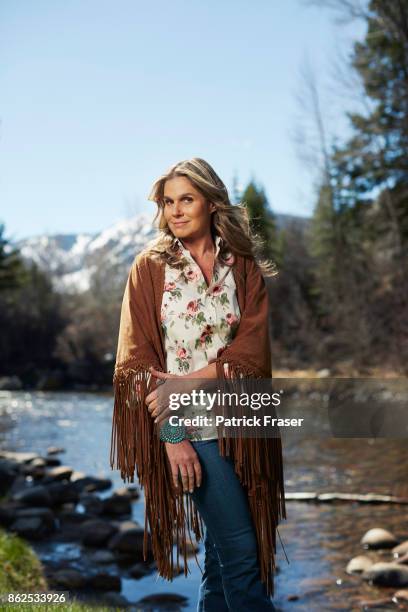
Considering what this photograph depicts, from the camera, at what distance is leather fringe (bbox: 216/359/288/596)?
7.77 ft

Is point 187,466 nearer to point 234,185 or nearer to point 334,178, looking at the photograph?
point 334,178

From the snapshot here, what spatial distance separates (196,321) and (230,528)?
71 centimetres

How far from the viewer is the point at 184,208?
8.32 ft

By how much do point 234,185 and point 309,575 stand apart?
29.1 meters

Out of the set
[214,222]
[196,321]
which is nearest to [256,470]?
[196,321]

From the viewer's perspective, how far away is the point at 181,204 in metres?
2.54

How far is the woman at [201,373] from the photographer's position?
93.9 inches

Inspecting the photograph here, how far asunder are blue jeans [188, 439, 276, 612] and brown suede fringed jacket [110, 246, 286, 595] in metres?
0.04

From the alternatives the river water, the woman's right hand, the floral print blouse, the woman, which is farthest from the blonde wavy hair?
the river water

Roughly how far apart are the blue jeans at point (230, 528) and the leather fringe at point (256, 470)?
28 millimetres

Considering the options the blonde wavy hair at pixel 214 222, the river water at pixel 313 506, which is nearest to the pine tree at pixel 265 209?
the river water at pixel 313 506

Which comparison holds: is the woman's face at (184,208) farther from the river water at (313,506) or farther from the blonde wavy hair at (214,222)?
the river water at (313,506)

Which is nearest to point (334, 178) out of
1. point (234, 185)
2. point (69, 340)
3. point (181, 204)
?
point (234, 185)

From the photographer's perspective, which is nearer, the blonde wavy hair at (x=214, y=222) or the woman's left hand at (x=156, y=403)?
the woman's left hand at (x=156, y=403)
